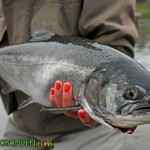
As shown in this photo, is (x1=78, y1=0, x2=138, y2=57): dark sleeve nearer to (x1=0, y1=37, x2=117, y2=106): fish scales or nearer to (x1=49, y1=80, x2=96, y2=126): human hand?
(x1=0, y1=37, x2=117, y2=106): fish scales

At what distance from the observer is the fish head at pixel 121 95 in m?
2.69

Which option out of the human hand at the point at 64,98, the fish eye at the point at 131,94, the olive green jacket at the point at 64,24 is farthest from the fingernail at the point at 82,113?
the olive green jacket at the point at 64,24

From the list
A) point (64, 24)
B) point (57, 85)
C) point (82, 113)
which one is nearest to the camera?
point (82, 113)

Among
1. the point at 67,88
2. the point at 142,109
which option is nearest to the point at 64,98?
the point at 67,88

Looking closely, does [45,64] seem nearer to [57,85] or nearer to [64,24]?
[57,85]

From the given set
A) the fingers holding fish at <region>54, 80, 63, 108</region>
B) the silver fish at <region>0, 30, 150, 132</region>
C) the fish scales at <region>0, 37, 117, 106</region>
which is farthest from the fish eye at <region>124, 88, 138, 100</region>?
the fingers holding fish at <region>54, 80, 63, 108</region>

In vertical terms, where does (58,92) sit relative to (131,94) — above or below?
below

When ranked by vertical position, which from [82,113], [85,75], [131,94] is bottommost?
[82,113]

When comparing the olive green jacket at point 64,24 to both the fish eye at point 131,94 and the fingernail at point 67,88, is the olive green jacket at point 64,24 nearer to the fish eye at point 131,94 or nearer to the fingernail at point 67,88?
the fingernail at point 67,88

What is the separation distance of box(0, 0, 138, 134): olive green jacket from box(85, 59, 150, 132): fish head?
900mm

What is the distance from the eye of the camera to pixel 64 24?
3922 millimetres

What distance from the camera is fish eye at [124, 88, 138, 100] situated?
2709mm

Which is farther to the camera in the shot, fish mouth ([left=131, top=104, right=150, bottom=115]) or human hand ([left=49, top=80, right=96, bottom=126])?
human hand ([left=49, top=80, right=96, bottom=126])

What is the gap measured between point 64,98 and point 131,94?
589 mm
